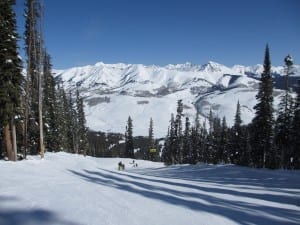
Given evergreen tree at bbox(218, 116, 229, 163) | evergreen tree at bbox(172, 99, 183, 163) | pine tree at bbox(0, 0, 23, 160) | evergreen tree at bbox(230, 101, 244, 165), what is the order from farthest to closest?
evergreen tree at bbox(172, 99, 183, 163), evergreen tree at bbox(218, 116, 229, 163), evergreen tree at bbox(230, 101, 244, 165), pine tree at bbox(0, 0, 23, 160)

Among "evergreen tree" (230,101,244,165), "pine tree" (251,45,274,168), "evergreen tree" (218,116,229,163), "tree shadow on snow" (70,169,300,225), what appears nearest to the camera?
"tree shadow on snow" (70,169,300,225)

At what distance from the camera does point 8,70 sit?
1021 inches

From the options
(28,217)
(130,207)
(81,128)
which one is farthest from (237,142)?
(28,217)

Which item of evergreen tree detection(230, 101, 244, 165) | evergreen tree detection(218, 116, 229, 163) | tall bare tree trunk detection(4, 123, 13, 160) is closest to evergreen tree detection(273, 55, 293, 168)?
evergreen tree detection(230, 101, 244, 165)

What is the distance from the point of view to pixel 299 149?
4706cm

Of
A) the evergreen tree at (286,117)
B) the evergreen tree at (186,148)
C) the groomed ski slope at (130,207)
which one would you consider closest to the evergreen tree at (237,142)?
the evergreen tree at (186,148)

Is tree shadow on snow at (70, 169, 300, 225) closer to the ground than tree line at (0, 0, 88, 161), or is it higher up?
closer to the ground

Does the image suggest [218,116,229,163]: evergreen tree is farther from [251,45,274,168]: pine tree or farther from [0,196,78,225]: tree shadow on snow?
[0,196,78,225]: tree shadow on snow

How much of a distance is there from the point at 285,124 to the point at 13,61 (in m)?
37.1

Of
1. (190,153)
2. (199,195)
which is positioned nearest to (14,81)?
(199,195)

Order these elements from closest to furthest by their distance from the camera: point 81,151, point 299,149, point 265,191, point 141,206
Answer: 1. point 141,206
2. point 265,191
3. point 299,149
4. point 81,151

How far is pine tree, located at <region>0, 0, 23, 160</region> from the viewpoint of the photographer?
25688mm

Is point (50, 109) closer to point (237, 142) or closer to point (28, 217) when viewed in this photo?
point (237, 142)

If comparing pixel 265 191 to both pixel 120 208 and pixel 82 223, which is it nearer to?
pixel 120 208
